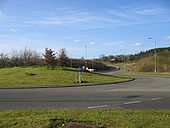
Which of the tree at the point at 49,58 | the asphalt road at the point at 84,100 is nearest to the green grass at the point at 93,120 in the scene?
the asphalt road at the point at 84,100

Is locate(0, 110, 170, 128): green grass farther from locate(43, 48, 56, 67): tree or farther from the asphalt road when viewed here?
locate(43, 48, 56, 67): tree

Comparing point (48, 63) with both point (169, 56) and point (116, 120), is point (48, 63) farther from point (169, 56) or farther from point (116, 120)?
point (169, 56)

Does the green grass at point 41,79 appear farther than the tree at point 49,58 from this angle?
No

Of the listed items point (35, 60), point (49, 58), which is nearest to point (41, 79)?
point (49, 58)

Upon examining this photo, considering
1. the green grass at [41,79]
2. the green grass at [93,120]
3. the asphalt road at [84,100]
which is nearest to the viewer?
the green grass at [93,120]

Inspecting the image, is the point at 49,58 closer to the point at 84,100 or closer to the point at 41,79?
the point at 41,79

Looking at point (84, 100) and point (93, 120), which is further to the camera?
point (84, 100)

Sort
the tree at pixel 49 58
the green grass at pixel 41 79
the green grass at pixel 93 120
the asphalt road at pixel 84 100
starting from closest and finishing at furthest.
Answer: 1. the green grass at pixel 93 120
2. the asphalt road at pixel 84 100
3. the green grass at pixel 41 79
4. the tree at pixel 49 58

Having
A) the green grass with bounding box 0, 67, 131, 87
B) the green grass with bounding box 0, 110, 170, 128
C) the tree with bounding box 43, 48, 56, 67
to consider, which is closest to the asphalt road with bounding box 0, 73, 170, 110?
the green grass with bounding box 0, 110, 170, 128

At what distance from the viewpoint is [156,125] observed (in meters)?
4.61

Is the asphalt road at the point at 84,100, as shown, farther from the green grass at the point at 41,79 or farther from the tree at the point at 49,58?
the tree at the point at 49,58

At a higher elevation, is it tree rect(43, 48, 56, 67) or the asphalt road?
tree rect(43, 48, 56, 67)


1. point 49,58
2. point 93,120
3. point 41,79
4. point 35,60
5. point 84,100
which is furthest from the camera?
point 35,60

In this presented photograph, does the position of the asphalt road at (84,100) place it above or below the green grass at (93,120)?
below
